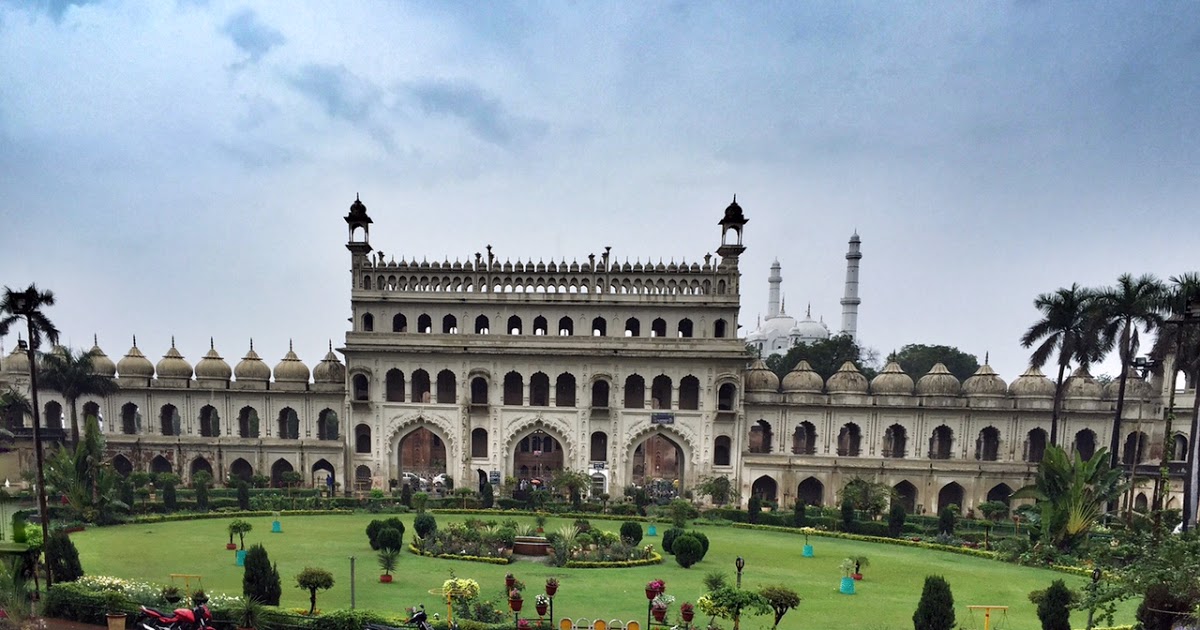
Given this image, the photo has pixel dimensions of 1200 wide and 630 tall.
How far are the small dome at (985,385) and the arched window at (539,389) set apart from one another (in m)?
24.6

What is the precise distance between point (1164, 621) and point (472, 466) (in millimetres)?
31443

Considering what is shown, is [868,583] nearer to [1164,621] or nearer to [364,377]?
[1164,621]

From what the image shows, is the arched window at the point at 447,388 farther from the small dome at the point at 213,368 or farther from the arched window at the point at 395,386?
the small dome at the point at 213,368

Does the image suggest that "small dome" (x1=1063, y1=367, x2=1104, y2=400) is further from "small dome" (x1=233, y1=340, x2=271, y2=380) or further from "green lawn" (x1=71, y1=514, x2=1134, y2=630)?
"small dome" (x1=233, y1=340, x2=271, y2=380)

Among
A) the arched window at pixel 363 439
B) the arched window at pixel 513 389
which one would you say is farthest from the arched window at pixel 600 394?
the arched window at pixel 363 439

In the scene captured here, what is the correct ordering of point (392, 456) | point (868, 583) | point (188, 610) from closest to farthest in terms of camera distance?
point (188, 610)
point (868, 583)
point (392, 456)

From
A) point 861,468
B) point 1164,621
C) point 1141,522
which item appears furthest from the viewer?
point 861,468

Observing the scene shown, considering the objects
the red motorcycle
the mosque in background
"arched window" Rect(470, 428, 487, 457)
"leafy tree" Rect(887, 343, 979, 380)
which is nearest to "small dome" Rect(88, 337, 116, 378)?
the mosque in background

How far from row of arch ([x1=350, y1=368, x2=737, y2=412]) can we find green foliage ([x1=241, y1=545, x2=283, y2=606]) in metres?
22.2

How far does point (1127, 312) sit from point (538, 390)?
29806mm

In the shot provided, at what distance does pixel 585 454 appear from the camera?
3712 centimetres

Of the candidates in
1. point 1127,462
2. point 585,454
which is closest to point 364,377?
point 585,454

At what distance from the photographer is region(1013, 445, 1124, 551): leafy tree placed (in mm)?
23766

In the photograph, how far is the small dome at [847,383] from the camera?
3761 cm
